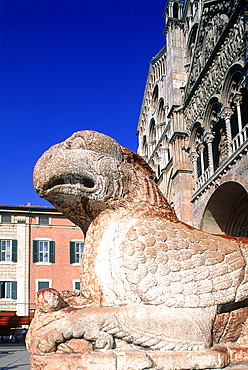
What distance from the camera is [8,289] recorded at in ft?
73.2

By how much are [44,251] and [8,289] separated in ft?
9.63

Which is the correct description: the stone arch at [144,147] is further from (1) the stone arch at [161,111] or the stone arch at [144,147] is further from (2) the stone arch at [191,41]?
(2) the stone arch at [191,41]

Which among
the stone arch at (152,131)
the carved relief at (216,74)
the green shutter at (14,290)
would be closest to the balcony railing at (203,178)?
the carved relief at (216,74)

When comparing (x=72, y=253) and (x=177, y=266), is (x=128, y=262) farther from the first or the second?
(x=72, y=253)

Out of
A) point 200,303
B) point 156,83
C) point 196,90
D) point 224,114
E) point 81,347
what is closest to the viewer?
point 81,347

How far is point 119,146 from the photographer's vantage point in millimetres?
2926

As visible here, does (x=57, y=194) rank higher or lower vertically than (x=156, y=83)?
lower

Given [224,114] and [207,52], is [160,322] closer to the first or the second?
[224,114]

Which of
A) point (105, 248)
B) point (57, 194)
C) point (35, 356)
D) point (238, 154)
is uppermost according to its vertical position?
point (238, 154)

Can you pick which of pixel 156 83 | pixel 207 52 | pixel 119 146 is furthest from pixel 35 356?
pixel 156 83

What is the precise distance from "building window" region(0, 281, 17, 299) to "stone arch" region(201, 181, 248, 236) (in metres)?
13.3

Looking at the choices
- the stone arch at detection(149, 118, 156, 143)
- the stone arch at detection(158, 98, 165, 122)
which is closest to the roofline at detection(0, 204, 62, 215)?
the stone arch at detection(149, 118, 156, 143)

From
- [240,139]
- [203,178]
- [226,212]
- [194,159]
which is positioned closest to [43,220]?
[194,159]

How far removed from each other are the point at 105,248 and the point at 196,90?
42.7 ft
